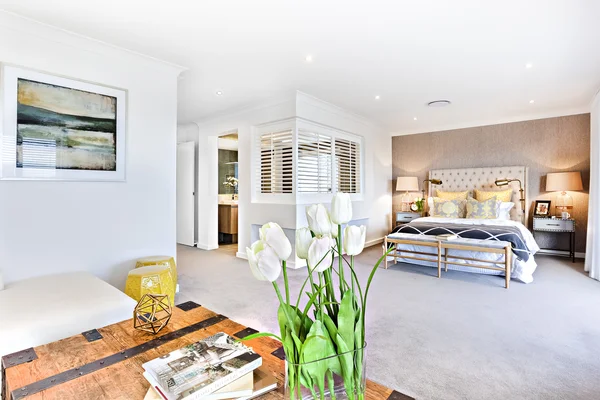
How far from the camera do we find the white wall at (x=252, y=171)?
14.8 ft

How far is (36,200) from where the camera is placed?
8.21ft

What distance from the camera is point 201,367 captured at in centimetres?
96

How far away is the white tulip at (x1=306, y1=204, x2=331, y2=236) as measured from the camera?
71 centimetres

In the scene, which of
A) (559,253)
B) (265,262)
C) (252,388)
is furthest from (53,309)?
(559,253)

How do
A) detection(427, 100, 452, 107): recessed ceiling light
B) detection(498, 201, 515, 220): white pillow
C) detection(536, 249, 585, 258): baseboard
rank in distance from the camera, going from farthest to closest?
1. detection(498, 201, 515, 220): white pillow
2. detection(536, 249, 585, 258): baseboard
3. detection(427, 100, 452, 107): recessed ceiling light

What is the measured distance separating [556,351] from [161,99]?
3994 mm

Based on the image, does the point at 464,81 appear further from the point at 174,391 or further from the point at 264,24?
the point at 174,391

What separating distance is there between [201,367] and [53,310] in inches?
56.0

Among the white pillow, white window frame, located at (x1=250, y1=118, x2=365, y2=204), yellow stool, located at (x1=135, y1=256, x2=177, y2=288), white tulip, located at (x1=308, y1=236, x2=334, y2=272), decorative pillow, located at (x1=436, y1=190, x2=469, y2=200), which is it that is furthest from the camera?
decorative pillow, located at (x1=436, y1=190, x2=469, y2=200)

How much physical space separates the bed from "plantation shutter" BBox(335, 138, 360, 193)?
4.18 ft

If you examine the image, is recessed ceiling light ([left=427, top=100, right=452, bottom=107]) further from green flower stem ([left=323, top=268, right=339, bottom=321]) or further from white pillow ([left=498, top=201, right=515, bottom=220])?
green flower stem ([left=323, top=268, right=339, bottom=321])

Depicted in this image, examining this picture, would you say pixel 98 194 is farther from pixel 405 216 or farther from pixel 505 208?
pixel 505 208

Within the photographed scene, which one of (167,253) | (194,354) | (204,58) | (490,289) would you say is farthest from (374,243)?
(194,354)

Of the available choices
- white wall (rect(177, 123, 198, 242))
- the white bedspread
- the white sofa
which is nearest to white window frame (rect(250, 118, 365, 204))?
the white bedspread
